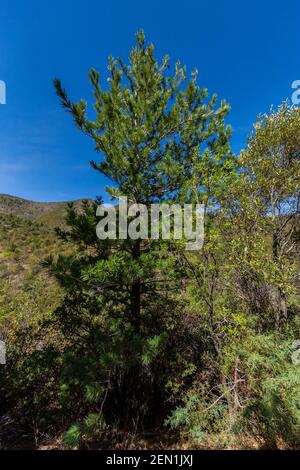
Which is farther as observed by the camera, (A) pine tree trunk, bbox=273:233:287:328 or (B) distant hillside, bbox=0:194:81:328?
(B) distant hillside, bbox=0:194:81:328

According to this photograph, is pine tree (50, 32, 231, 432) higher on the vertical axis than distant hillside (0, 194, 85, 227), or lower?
lower

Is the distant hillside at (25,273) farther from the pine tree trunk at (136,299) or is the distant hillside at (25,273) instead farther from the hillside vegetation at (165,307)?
the pine tree trunk at (136,299)

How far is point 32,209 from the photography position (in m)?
59.8

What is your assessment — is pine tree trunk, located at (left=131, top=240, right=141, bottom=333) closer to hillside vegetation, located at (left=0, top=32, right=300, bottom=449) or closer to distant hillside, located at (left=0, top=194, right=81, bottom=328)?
hillside vegetation, located at (left=0, top=32, right=300, bottom=449)

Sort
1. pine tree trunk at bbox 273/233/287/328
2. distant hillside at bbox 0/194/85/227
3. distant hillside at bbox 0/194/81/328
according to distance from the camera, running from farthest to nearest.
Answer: distant hillside at bbox 0/194/85/227 < distant hillside at bbox 0/194/81/328 < pine tree trunk at bbox 273/233/287/328

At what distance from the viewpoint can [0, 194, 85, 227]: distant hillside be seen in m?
50.3

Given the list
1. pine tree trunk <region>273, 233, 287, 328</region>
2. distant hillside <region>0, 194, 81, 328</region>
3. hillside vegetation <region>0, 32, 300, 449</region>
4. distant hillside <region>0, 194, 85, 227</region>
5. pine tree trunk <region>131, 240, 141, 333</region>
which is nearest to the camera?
hillside vegetation <region>0, 32, 300, 449</region>

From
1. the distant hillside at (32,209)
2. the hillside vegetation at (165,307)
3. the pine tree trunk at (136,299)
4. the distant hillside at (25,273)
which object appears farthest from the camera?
the distant hillside at (32,209)

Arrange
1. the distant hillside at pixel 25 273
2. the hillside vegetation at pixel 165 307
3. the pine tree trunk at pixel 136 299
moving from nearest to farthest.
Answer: the hillside vegetation at pixel 165 307, the pine tree trunk at pixel 136 299, the distant hillside at pixel 25 273

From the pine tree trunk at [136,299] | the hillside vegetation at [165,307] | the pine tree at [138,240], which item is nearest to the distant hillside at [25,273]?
the hillside vegetation at [165,307]

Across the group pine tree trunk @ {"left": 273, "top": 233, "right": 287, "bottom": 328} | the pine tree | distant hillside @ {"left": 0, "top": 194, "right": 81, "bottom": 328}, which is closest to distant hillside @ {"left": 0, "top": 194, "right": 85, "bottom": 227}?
distant hillside @ {"left": 0, "top": 194, "right": 81, "bottom": 328}

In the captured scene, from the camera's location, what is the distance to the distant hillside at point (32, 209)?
50312mm
